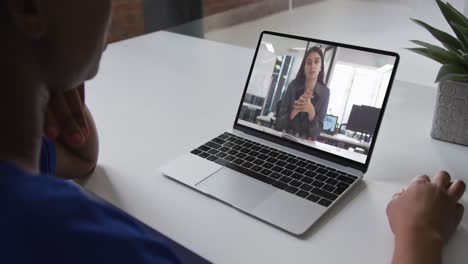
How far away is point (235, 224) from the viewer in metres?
0.69

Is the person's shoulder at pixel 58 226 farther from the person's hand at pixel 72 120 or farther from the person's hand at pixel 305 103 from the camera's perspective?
the person's hand at pixel 305 103

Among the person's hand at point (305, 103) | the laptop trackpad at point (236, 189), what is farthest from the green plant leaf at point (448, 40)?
the laptop trackpad at point (236, 189)

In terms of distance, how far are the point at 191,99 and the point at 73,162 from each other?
0.39 meters

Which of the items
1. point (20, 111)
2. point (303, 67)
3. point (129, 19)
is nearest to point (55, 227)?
point (20, 111)

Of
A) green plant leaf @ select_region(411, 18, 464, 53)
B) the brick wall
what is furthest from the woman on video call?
the brick wall

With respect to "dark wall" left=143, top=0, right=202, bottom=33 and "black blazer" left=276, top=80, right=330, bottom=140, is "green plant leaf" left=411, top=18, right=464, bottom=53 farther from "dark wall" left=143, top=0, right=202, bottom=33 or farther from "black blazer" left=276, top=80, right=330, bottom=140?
"dark wall" left=143, top=0, right=202, bottom=33

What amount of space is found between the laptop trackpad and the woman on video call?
15 cm

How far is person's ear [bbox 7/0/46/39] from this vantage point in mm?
396

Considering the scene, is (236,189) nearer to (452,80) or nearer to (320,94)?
(320,94)

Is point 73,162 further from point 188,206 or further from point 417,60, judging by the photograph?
point 417,60

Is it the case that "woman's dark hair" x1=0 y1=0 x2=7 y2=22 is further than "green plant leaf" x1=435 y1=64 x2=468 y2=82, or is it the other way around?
"green plant leaf" x1=435 y1=64 x2=468 y2=82

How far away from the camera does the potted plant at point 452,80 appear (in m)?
0.87

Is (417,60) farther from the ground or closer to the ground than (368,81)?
farther from the ground

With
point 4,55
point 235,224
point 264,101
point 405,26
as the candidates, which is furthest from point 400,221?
point 405,26
